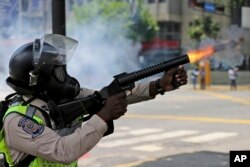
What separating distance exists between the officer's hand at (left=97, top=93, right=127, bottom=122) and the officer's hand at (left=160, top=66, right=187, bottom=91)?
58 cm

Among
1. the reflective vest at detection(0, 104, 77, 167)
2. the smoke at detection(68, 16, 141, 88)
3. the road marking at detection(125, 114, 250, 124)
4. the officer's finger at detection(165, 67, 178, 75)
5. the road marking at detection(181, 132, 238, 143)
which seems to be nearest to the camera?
the reflective vest at detection(0, 104, 77, 167)

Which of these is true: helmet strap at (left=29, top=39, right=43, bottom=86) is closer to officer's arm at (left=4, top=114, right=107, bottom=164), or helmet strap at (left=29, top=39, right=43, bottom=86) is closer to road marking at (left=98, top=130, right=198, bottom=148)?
officer's arm at (left=4, top=114, right=107, bottom=164)

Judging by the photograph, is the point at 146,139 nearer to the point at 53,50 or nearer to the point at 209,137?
the point at 209,137

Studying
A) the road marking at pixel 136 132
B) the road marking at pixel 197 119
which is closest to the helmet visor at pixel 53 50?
the road marking at pixel 136 132

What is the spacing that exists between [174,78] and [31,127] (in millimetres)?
966

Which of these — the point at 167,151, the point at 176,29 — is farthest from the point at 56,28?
the point at 176,29

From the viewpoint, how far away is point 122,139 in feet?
A: 31.1

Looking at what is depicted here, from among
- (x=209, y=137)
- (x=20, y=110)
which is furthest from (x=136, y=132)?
(x=20, y=110)

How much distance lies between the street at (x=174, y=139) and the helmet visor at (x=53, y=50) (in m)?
4.66

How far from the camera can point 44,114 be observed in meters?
2.38

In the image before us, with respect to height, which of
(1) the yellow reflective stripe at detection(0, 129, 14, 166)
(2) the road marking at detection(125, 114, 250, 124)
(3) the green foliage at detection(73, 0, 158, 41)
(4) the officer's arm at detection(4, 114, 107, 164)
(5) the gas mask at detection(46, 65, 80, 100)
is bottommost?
(2) the road marking at detection(125, 114, 250, 124)

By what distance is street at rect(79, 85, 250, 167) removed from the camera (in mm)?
7383

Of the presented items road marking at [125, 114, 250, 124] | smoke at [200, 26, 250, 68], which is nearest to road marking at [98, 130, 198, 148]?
road marking at [125, 114, 250, 124]

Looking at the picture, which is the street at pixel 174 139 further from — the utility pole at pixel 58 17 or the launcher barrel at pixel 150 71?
the launcher barrel at pixel 150 71
